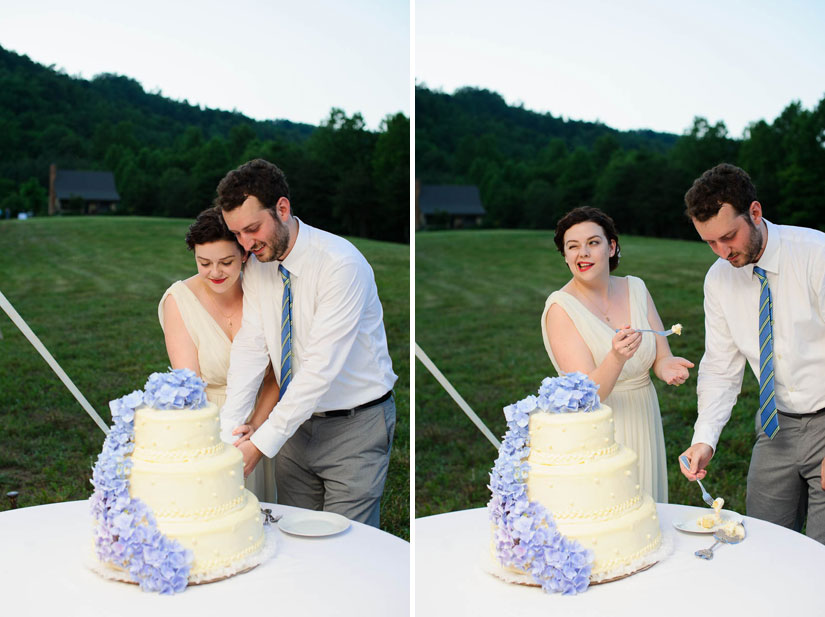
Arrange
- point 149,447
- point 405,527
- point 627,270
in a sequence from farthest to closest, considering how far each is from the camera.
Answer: point 627,270
point 405,527
point 149,447

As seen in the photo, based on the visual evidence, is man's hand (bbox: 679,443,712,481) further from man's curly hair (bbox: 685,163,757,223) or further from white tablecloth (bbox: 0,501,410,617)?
white tablecloth (bbox: 0,501,410,617)

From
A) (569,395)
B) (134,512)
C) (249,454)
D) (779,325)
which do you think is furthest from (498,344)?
(134,512)

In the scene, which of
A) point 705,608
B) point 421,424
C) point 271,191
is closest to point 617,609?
point 705,608

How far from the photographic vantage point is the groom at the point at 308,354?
4160 millimetres

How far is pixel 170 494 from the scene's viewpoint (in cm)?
306

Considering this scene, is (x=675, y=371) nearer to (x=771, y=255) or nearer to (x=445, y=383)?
(x=771, y=255)

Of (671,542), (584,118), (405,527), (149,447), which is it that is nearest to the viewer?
(149,447)

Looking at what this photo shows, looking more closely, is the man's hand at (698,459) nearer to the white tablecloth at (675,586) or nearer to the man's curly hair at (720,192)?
the white tablecloth at (675,586)

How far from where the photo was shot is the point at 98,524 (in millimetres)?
3139

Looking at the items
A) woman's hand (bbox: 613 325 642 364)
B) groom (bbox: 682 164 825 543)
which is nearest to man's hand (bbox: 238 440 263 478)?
woman's hand (bbox: 613 325 642 364)

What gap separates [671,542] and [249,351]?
223 cm

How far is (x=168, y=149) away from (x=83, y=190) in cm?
160

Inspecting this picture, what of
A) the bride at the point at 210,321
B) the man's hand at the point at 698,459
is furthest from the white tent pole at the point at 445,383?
the man's hand at the point at 698,459

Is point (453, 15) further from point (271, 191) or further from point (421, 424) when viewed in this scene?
point (271, 191)
